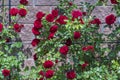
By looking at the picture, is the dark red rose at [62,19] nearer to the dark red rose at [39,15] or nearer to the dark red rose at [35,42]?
the dark red rose at [39,15]

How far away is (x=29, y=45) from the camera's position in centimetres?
323

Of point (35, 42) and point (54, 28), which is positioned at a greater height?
point (54, 28)

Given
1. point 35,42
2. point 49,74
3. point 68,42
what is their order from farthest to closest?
point 35,42, point 68,42, point 49,74

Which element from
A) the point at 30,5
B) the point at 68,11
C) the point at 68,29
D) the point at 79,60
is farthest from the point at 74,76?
the point at 30,5

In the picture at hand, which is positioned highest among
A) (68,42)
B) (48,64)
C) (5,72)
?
(68,42)

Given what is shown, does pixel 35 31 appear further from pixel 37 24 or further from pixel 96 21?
pixel 96 21

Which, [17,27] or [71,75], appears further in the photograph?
[17,27]

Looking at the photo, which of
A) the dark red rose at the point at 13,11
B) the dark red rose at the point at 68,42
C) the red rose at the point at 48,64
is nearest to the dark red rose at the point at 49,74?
the red rose at the point at 48,64

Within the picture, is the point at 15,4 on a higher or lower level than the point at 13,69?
higher

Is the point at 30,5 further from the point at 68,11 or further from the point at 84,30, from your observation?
the point at 84,30

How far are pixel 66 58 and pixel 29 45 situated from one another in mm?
390

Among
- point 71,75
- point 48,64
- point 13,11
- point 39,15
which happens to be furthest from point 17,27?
point 71,75

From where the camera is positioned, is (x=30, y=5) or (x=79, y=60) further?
(x=30, y=5)

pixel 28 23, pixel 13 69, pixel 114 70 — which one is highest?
pixel 28 23
